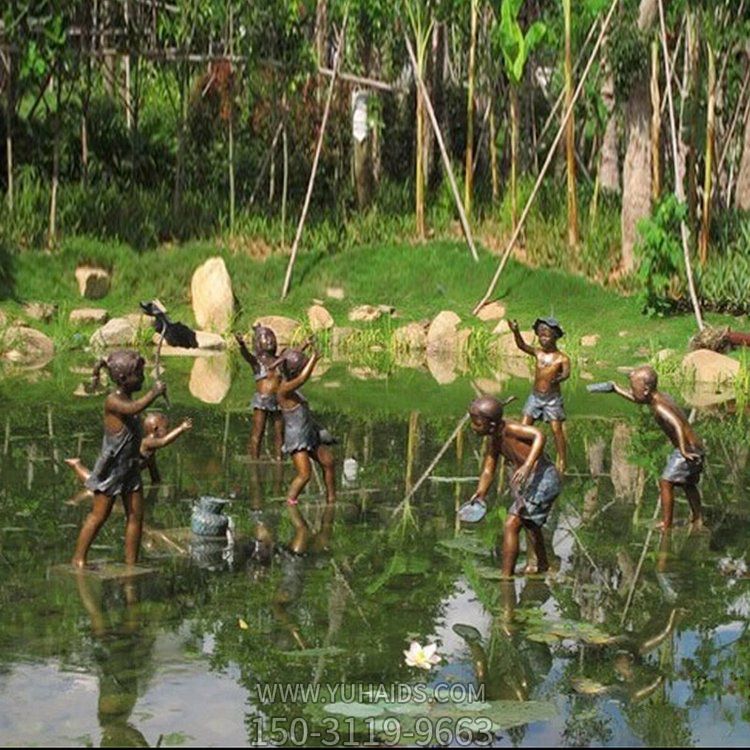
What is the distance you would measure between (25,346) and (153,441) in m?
11.6

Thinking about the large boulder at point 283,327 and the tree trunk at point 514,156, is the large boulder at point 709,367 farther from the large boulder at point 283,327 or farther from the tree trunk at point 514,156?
the large boulder at point 283,327

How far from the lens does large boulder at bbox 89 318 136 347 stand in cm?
2219

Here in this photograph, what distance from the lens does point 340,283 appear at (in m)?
24.3

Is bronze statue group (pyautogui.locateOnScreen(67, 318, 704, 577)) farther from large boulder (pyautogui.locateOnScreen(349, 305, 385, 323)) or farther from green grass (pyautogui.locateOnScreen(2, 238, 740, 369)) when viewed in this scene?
large boulder (pyautogui.locateOnScreen(349, 305, 385, 323))

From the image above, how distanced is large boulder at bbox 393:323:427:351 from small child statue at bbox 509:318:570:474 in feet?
26.6

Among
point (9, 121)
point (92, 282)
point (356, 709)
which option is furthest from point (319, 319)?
point (356, 709)

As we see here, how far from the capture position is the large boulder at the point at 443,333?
22.5m

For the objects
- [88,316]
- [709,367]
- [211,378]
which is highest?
[709,367]

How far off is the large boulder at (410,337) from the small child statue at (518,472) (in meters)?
12.2

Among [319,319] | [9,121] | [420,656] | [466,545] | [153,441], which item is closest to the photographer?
[420,656]

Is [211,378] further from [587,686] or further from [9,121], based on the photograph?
[587,686]

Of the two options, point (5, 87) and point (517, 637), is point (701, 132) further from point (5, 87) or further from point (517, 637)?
point (517, 637)

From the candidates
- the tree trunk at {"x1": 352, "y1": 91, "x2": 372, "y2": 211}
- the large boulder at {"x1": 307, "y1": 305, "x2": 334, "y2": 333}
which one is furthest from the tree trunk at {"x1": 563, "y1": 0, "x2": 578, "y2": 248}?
the tree trunk at {"x1": 352, "y1": 91, "x2": 372, "y2": 211}

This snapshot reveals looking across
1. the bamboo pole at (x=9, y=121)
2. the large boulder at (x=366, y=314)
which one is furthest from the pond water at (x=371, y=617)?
the bamboo pole at (x=9, y=121)
